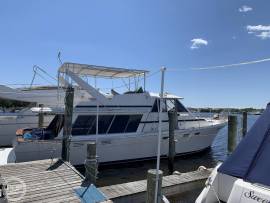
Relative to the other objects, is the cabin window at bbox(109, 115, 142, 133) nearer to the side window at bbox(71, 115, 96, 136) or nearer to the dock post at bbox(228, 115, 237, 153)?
the side window at bbox(71, 115, 96, 136)

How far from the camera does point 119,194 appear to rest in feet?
21.1

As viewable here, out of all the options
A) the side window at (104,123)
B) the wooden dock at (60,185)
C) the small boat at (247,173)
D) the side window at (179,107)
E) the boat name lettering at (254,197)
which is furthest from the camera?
the side window at (179,107)

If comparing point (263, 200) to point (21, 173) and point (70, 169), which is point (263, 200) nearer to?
point (70, 169)

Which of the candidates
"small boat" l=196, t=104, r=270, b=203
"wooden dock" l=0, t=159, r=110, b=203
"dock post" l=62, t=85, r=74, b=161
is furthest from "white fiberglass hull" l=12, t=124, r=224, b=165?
"small boat" l=196, t=104, r=270, b=203

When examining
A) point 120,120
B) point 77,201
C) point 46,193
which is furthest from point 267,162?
point 120,120

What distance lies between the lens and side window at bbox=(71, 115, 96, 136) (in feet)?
40.1

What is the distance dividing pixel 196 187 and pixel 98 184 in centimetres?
446

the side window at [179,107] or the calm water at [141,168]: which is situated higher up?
the side window at [179,107]

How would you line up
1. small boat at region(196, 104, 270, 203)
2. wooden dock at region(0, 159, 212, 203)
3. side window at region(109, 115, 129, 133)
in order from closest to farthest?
small boat at region(196, 104, 270, 203) < wooden dock at region(0, 159, 212, 203) < side window at region(109, 115, 129, 133)

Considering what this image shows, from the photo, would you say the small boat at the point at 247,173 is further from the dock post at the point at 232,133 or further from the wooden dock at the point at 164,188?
the dock post at the point at 232,133

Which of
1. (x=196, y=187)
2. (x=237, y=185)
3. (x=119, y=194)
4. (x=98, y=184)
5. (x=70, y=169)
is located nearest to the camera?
(x=237, y=185)

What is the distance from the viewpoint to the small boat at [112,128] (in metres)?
11.5

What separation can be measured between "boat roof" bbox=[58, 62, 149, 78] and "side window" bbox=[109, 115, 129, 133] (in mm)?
2168

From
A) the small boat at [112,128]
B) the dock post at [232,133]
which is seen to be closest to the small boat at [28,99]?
the small boat at [112,128]
